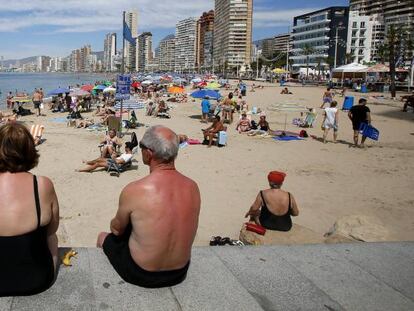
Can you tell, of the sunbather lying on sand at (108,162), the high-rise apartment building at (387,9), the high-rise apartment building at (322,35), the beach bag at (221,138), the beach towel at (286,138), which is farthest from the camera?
the high-rise apartment building at (387,9)

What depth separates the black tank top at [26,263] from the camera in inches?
89.4

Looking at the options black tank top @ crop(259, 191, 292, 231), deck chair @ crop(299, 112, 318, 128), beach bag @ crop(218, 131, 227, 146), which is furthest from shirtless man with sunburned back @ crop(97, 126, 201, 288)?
deck chair @ crop(299, 112, 318, 128)

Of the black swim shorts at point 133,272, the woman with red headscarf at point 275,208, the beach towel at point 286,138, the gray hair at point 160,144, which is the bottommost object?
the beach towel at point 286,138

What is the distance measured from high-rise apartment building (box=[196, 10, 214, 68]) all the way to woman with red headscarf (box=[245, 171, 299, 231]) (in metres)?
179

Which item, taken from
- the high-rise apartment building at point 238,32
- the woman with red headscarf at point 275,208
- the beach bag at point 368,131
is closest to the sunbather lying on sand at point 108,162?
the woman with red headscarf at point 275,208

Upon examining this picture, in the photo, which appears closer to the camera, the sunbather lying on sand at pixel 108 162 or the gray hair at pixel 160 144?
the gray hair at pixel 160 144

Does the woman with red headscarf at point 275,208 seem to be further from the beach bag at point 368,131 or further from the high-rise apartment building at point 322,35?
the high-rise apartment building at point 322,35

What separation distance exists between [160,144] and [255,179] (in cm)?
649

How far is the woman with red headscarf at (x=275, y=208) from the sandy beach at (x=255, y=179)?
102cm

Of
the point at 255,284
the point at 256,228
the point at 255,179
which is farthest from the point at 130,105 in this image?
the point at 255,284

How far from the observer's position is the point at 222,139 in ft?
40.5

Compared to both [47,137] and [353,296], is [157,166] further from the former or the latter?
[47,137]

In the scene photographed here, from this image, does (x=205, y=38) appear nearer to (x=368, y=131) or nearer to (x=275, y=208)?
(x=368, y=131)

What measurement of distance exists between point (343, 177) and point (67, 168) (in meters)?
6.26
